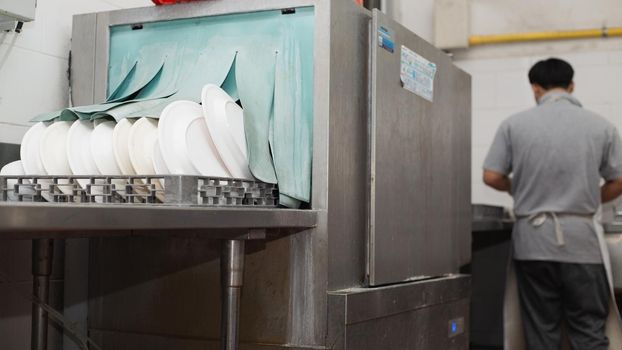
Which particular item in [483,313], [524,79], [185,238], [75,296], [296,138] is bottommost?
[483,313]

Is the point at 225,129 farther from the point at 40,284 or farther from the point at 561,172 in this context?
the point at 561,172

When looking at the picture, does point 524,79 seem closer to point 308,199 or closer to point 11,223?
point 308,199

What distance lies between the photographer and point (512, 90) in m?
3.72

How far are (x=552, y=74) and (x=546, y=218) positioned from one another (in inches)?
22.0

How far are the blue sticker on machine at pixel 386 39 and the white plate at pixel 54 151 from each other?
2.31ft

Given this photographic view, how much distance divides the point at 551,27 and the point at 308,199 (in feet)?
8.33

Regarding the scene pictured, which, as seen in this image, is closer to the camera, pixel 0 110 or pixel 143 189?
pixel 143 189

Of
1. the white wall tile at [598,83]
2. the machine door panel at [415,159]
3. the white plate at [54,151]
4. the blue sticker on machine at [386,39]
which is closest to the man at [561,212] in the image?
the machine door panel at [415,159]

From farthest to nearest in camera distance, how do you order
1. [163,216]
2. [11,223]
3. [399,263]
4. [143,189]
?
[399,263]
[143,189]
[163,216]
[11,223]

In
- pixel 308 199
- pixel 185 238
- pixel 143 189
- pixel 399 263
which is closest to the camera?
pixel 143 189

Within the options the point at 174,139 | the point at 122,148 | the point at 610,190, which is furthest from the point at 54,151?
the point at 610,190

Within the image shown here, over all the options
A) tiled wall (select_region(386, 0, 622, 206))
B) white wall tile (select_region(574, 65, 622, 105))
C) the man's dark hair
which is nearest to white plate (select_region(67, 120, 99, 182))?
the man's dark hair

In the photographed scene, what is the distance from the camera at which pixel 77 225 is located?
3.18 feet

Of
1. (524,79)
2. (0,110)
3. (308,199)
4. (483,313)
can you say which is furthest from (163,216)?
(524,79)
